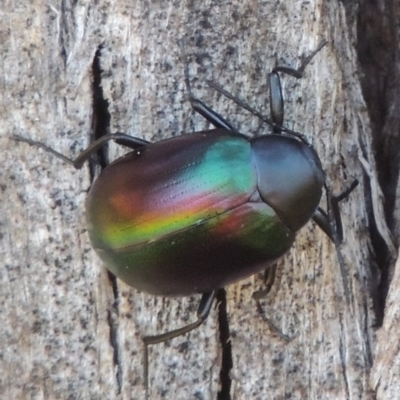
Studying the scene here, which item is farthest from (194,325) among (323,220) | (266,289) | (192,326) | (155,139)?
(155,139)

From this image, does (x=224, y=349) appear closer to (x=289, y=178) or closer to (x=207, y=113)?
(x=289, y=178)

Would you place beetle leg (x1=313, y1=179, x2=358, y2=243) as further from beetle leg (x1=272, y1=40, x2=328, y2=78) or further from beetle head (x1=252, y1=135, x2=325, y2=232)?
beetle leg (x1=272, y1=40, x2=328, y2=78)

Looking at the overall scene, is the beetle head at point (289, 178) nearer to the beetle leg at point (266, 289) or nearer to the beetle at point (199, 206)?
the beetle at point (199, 206)

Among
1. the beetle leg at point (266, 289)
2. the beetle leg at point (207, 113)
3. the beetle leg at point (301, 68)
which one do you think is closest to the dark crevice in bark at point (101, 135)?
the beetle leg at point (207, 113)

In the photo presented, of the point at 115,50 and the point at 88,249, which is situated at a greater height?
the point at 115,50

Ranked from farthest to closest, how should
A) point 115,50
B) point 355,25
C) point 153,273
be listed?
1. point 355,25
2. point 115,50
3. point 153,273

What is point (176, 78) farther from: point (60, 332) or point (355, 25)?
point (60, 332)

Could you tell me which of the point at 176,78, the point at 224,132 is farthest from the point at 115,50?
the point at 224,132
